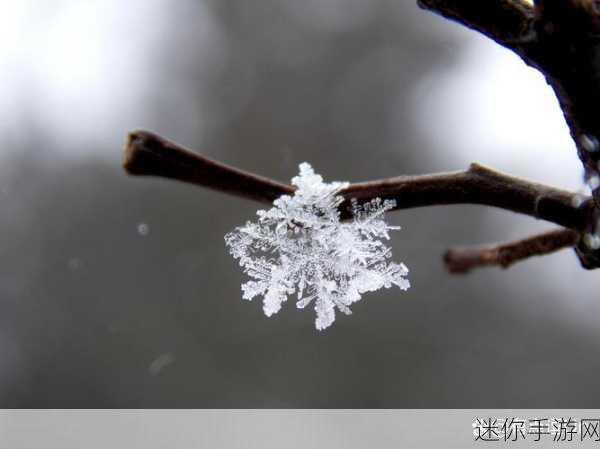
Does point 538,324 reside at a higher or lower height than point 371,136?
lower

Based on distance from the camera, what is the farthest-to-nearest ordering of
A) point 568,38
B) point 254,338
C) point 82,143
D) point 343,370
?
point 343,370
point 254,338
point 82,143
point 568,38

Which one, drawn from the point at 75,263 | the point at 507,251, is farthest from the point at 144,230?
the point at 507,251

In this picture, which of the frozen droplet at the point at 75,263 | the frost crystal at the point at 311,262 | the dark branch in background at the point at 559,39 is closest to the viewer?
the dark branch in background at the point at 559,39

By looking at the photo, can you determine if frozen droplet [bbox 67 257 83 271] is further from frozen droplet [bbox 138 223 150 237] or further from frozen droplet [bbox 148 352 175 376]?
frozen droplet [bbox 148 352 175 376]

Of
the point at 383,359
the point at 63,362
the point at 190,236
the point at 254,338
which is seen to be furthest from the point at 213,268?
the point at 383,359

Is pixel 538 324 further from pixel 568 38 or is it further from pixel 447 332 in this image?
pixel 568 38

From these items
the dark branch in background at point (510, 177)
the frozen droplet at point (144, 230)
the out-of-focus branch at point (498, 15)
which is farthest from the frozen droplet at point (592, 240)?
the frozen droplet at point (144, 230)

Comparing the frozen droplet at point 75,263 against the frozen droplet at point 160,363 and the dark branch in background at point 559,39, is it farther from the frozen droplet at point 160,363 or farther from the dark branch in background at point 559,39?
the dark branch in background at point 559,39

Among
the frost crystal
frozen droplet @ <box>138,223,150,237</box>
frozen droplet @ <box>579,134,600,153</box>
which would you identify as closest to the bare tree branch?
frozen droplet @ <box>579,134,600,153</box>

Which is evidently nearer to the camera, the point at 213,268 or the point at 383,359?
the point at 213,268
